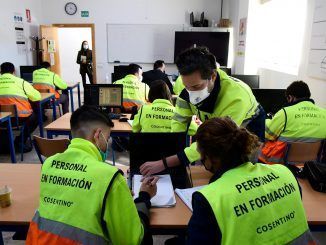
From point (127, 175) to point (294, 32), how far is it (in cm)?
410

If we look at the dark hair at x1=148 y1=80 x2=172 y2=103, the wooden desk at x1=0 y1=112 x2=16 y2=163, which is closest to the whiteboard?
the wooden desk at x1=0 y1=112 x2=16 y2=163

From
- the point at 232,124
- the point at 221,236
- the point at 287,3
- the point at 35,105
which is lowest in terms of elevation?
the point at 35,105

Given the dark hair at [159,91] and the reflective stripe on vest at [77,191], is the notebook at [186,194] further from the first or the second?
the dark hair at [159,91]

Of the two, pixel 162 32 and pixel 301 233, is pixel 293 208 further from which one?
pixel 162 32

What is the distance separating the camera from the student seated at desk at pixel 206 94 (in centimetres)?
176

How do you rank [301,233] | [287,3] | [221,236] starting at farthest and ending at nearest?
[287,3] → [301,233] → [221,236]

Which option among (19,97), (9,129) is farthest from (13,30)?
A: (9,129)

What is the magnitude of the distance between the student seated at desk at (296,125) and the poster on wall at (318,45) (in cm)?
75

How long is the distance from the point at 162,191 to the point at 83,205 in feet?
2.24

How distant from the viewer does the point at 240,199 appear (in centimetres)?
106

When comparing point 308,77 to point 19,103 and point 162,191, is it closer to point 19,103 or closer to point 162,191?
point 162,191

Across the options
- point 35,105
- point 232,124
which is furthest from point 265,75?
point 232,124

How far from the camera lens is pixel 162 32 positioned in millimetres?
8328

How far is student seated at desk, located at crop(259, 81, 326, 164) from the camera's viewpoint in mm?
2799
